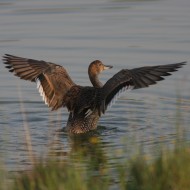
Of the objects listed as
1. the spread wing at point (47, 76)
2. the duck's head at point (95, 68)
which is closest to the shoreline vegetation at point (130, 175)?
the spread wing at point (47, 76)

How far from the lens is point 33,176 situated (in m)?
6.53

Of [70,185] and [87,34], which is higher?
[87,34]

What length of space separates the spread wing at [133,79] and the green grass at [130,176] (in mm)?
3322

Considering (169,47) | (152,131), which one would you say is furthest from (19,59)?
(169,47)

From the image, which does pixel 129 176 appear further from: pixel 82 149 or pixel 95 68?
pixel 95 68

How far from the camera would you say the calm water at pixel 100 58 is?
9.90 metres

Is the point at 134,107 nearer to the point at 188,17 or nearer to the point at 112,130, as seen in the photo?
the point at 112,130

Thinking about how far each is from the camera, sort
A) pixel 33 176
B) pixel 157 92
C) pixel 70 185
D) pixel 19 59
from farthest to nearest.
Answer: pixel 157 92 → pixel 19 59 → pixel 33 176 → pixel 70 185

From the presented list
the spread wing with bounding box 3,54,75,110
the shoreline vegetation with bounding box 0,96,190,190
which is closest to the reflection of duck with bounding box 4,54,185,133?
the spread wing with bounding box 3,54,75,110

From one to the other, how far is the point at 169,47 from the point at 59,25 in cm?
297

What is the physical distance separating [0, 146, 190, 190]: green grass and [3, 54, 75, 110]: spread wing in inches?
177

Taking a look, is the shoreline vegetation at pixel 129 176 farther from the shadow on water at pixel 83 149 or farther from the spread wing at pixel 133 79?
the spread wing at pixel 133 79

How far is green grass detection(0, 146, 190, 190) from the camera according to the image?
6.25 m

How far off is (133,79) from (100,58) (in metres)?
3.77
